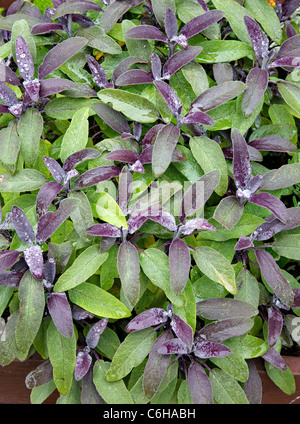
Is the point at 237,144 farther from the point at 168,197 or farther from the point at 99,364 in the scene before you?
the point at 99,364

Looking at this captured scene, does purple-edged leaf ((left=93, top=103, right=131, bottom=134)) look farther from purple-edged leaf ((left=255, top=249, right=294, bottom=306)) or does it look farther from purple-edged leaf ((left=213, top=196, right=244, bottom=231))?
purple-edged leaf ((left=255, top=249, right=294, bottom=306))

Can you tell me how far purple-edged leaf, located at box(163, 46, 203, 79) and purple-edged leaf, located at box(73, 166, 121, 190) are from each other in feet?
0.89

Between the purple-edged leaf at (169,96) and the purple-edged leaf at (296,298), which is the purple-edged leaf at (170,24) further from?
the purple-edged leaf at (296,298)

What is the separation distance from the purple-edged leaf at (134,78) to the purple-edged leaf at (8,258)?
0.44 metres

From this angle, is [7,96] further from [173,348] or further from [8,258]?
[173,348]

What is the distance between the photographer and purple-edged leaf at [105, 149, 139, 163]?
86 cm

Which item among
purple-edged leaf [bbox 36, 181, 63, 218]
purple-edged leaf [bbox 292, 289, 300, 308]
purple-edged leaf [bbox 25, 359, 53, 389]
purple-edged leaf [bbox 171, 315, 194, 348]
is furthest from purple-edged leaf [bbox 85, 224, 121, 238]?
purple-edged leaf [bbox 292, 289, 300, 308]

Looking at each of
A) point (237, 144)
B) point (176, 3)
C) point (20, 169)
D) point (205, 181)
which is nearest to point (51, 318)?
point (20, 169)

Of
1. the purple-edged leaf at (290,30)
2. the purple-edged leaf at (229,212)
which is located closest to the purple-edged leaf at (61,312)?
the purple-edged leaf at (229,212)

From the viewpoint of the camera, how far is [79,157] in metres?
0.88

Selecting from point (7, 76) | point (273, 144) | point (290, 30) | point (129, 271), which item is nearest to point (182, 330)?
point (129, 271)

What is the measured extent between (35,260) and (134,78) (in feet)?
1.53

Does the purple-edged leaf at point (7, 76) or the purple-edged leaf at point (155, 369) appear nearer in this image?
the purple-edged leaf at point (155, 369)

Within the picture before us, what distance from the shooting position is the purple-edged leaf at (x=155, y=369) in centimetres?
81
